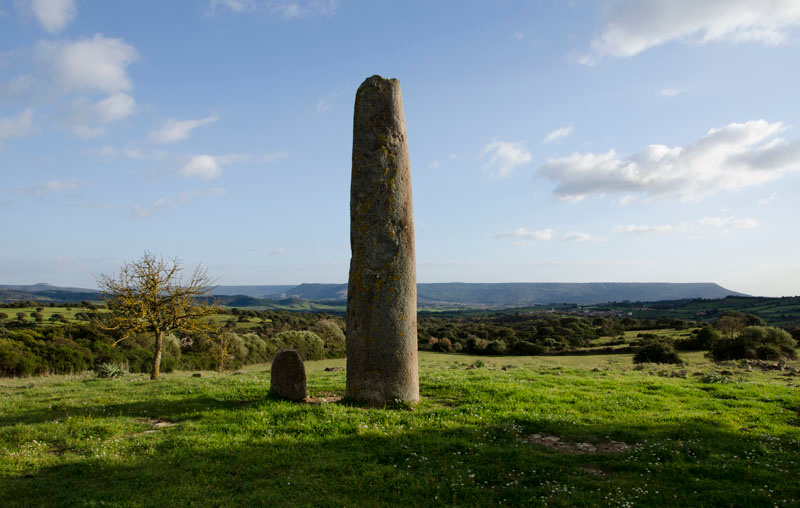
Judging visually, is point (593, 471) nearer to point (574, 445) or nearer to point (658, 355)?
point (574, 445)

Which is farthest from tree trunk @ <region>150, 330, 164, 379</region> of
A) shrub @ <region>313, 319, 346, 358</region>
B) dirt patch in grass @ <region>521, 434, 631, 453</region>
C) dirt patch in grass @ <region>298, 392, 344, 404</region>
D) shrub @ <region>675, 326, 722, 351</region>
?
shrub @ <region>675, 326, 722, 351</region>

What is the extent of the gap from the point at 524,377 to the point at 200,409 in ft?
37.8

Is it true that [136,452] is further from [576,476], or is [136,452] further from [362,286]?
[576,476]

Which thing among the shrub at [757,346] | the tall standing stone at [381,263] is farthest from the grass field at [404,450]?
the shrub at [757,346]

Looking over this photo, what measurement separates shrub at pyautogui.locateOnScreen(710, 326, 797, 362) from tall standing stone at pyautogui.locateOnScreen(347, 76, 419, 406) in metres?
29.6

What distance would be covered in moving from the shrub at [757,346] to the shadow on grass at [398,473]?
1050 inches

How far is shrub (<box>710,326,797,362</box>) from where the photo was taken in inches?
1168

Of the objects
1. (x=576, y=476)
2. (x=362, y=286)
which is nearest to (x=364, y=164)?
(x=362, y=286)

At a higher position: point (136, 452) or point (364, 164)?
point (364, 164)

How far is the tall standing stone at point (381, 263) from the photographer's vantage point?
37.5 ft

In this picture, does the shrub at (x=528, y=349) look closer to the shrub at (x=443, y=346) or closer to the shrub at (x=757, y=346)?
the shrub at (x=443, y=346)

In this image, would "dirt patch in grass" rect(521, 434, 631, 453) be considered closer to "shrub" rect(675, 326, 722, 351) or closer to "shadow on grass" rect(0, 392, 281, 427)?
"shadow on grass" rect(0, 392, 281, 427)

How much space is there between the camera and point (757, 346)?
30594 mm

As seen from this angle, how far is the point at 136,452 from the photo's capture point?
322 inches
